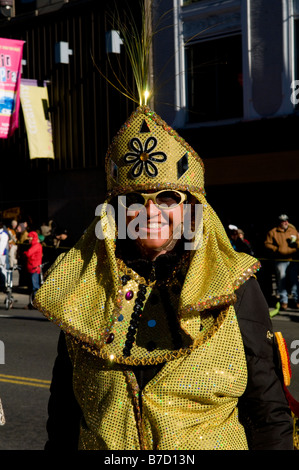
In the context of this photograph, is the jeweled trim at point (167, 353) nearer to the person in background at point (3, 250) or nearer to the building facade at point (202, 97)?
the building facade at point (202, 97)

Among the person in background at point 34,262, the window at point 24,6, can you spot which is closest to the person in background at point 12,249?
the person in background at point 34,262

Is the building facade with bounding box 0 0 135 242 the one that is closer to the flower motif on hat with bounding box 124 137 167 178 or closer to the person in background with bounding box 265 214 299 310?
the person in background with bounding box 265 214 299 310

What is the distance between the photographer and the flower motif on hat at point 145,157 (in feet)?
7.91

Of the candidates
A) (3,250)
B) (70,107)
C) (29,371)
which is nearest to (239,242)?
(29,371)

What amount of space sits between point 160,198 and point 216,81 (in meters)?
16.5

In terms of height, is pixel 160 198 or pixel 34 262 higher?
pixel 160 198

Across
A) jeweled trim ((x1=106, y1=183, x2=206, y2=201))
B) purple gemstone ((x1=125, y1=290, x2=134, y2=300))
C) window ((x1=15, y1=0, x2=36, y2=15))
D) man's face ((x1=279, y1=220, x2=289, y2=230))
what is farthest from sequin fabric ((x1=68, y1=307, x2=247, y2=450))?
window ((x1=15, y1=0, x2=36, y2=15))

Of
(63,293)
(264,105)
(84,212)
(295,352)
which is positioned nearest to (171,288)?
(63,293)

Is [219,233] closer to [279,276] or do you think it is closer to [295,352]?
[295,352]

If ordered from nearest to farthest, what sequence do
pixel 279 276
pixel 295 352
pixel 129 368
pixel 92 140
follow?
pixel 129 368
pixel 295 352
pixel 279 276
pixel 92 140

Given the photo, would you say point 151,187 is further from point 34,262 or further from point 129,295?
point 34,262

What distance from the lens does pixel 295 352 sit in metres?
9.20

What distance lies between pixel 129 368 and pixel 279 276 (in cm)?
1141

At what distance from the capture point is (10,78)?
19.6 metres
